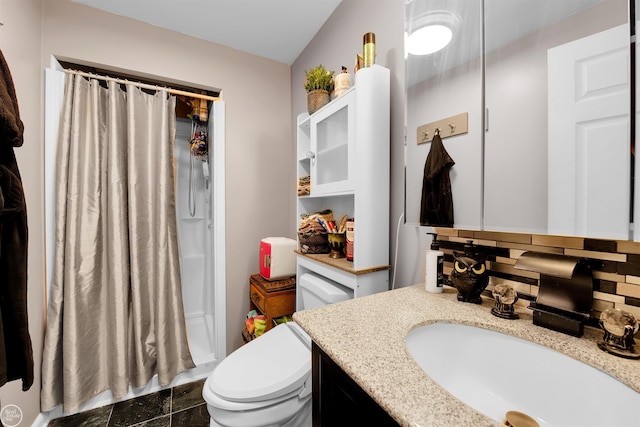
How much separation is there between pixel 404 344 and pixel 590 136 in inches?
24.4

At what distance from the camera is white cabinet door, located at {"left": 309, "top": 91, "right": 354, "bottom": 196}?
1198 millimetres

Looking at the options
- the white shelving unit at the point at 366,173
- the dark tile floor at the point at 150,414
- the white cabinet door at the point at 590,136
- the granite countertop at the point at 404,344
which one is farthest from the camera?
the dark tile floor at the point at 150,414

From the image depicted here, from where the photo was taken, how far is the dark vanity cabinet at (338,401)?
0.48 m

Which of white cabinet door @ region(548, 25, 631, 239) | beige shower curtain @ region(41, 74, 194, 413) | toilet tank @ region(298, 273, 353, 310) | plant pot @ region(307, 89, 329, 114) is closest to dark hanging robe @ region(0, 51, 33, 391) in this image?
beige shower curtain @ region(41, 74, 194, 413)

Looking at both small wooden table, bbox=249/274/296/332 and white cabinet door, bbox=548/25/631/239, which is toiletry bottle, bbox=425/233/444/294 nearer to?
white cabinet door, bbox=548/25/631/239

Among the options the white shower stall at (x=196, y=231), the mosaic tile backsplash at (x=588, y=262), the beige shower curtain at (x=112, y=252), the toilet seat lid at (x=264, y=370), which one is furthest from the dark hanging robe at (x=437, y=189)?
the beige shower curtain at (x=112, y=252)

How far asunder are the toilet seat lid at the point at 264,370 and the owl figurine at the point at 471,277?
67cm

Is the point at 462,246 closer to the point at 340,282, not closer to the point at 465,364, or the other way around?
the point at 465,364

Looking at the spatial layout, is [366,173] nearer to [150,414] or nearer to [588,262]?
[588,262]

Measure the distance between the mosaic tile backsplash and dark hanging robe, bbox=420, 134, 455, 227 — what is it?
13 cm

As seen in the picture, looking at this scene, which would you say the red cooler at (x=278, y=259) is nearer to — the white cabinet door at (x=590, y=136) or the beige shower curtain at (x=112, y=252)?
the beige shower curtain at (x=112, y=252)

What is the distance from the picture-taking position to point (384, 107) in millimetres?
1161

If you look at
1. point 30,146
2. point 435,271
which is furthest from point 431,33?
point 30,146

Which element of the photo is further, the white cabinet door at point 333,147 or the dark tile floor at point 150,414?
the dark tile floor at point 150,414
